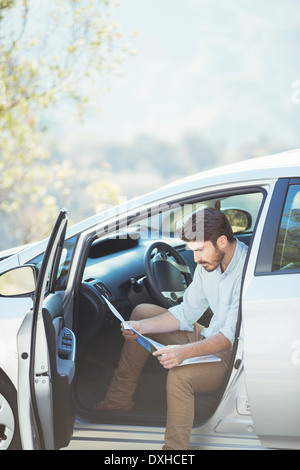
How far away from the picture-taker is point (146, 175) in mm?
32031

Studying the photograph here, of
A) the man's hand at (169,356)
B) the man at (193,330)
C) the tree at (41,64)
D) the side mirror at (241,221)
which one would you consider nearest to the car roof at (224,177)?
the man at (193,330)

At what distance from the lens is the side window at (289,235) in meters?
2.57

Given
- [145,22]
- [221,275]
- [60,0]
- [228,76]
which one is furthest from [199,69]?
[221,275]

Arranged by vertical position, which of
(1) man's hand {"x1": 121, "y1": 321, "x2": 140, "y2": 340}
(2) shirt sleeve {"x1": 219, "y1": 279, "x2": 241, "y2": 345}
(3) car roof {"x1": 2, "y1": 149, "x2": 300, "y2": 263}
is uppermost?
(3) car roof {"x1": 2, "y1": 149, "x2": 300, "y2": 263}

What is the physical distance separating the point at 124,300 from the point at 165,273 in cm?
32

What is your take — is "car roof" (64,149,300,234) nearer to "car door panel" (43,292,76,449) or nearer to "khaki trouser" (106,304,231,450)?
"car door panel" (43,292,76,449)

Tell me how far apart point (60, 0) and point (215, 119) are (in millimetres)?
27422

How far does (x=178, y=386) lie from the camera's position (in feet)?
8.96

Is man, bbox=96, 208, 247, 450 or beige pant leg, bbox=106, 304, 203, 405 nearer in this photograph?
man, bbox=96, 208, 247, 450

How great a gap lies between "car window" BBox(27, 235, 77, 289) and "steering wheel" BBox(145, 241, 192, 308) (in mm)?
695

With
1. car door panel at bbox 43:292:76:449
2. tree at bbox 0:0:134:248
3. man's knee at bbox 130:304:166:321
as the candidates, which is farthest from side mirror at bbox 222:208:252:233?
tree at bbox 0:0:134:248

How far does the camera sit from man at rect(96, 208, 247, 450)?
2.72 m

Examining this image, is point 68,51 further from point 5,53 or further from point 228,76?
point 228,76

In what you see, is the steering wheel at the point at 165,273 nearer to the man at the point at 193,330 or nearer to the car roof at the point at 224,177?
the man at the point at 193,330
